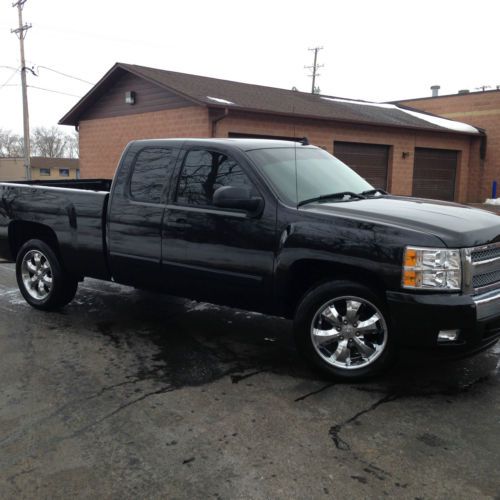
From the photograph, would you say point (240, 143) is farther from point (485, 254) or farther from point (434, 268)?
point (485, 254)

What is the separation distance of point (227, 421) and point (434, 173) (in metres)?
21.2

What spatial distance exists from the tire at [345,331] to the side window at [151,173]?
1833 mm

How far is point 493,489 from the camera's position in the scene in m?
2.78

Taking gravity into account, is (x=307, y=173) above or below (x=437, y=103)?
below

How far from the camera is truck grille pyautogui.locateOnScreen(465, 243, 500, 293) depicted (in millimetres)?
3756

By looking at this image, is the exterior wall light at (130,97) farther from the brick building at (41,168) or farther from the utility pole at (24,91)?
the brick building at (41,168)

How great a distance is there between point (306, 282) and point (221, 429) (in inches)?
58.5

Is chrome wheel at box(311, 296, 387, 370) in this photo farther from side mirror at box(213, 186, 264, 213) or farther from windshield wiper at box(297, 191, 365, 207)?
side mirror at box(213, 186, 264, 213)

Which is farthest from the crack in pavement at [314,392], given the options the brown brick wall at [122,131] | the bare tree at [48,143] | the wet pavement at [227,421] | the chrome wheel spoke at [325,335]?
the bare tree at [48,143]

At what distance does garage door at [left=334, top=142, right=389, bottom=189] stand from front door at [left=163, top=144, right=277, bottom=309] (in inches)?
586

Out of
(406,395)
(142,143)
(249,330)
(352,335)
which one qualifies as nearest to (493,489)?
(406,395)

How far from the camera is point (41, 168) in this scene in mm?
60125

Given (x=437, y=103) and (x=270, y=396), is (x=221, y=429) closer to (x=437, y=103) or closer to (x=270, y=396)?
(x=270, y=396)

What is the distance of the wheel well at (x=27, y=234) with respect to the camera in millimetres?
6090
